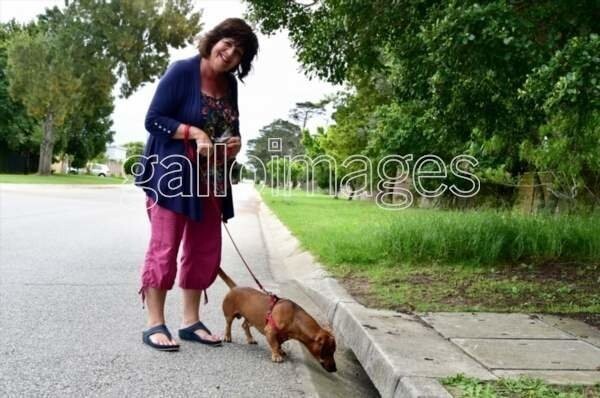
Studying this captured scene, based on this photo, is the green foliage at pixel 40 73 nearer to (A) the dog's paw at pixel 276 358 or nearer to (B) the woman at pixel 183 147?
(B) the woman at pixel 183 147

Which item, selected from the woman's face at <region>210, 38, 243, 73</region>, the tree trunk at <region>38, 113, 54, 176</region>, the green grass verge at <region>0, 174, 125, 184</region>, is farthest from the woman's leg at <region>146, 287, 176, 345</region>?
the tree trunk at <region>38, 113, 54, 176</region>

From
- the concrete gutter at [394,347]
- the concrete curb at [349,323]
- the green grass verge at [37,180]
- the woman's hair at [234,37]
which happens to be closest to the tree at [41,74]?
the green grass verge at [37,180]

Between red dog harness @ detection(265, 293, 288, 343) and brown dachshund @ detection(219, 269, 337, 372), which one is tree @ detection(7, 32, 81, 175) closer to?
brown dachshund @ detection(219, 269, 337, 372)

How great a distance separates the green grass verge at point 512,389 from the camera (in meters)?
2.66

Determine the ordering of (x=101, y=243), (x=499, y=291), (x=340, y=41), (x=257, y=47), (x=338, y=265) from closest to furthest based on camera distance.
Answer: (x=257, y=47) → (x=499, y=291) → (x=340, y=41) → (x=338, y=265) → (x=101, y=243)

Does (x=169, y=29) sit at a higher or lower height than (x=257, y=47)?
higher

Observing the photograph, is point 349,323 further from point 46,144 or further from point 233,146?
point 46,144

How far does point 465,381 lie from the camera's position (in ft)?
9.26

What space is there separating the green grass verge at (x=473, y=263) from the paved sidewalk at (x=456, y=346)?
0.35 metres

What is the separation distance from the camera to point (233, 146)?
385 cm

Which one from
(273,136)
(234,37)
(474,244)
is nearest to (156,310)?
(234,37)

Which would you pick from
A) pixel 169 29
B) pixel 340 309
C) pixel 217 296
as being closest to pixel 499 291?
pixel 340 309

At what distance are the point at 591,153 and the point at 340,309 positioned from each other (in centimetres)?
421

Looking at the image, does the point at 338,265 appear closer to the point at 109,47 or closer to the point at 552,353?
the point at 552,353
